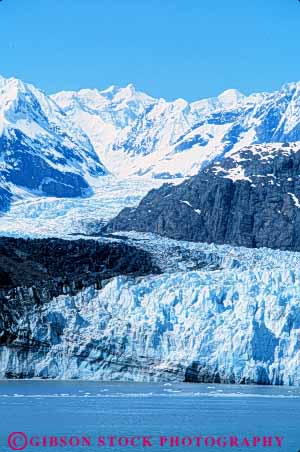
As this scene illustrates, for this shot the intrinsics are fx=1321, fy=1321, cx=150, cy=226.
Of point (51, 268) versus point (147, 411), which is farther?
point (51, 268)

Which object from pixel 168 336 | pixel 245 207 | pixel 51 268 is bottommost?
pixel 168 336

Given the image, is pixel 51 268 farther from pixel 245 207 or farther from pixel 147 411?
pixel 245 207

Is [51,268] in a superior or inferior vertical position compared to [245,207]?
inferior

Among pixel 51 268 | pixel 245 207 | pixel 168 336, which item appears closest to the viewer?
pixel 168 336

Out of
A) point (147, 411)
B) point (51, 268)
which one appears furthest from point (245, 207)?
point (147, 411)

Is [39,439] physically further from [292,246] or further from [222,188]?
[222,188]

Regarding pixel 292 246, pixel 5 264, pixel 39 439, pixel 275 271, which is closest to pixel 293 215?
pixel 292 246
